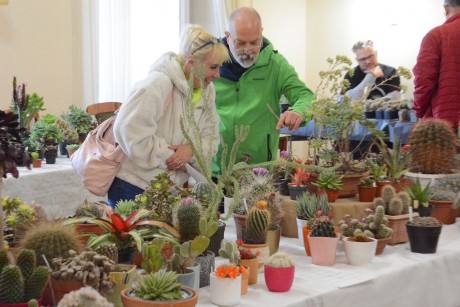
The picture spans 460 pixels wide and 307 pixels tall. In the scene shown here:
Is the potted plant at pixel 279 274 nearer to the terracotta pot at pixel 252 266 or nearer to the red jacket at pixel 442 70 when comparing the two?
the terracotta pot at pixel 252 266

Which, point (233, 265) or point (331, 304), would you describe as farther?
point (331, 304)

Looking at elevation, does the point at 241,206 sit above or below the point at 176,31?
below

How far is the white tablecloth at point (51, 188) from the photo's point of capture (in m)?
3.17

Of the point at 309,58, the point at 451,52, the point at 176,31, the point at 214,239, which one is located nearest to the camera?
the point at 214,239

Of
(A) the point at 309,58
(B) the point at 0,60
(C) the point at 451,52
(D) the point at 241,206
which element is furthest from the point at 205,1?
(D) the point at 241,206

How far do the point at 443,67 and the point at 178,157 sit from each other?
1789 millimetres

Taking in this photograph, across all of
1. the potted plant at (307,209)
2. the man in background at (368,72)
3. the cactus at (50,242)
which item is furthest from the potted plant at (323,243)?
the man in background at (368,72)

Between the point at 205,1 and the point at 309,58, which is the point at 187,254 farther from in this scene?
the point at 309,58

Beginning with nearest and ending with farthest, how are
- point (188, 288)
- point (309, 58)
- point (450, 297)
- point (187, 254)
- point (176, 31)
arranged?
point (188, 288) → point (187, 254) → point (450, 297) → point (176, 31) → point (309, 58)

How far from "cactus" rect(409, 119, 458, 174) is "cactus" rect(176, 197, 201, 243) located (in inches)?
47.1

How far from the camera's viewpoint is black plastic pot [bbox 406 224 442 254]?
1925 mm

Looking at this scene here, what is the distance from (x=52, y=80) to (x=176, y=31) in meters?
1.70

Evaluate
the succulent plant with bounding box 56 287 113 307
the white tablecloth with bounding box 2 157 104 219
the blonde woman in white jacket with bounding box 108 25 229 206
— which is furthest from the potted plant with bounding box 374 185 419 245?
the white tablecloth with bounding box 2 157 104 219

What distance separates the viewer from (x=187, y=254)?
4.72 ft
